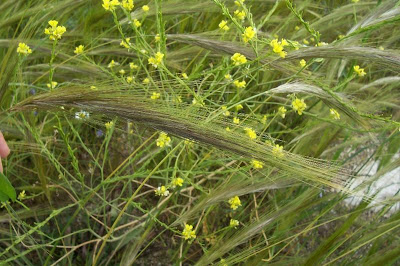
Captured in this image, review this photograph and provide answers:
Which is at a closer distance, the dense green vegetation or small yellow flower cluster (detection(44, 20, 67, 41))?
the dense green vegetation

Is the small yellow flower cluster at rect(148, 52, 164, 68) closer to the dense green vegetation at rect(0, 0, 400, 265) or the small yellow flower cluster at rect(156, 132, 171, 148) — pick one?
the dense green vegetation at rect(0, 0, 400, 265)

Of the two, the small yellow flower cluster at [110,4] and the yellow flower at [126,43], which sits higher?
the small yellow flower cluster at [110,4]

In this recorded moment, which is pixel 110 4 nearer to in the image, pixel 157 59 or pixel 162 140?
pixel 157 59

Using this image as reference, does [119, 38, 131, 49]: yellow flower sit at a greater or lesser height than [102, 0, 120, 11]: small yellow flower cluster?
lesser

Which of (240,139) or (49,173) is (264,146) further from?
(49,173)

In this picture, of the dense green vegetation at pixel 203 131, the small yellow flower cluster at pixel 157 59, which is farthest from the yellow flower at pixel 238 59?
the small yellow flower cluster at pixel 157 59

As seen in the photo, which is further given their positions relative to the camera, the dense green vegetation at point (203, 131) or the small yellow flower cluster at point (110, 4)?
the small yellow flower cluster at point (110, 4)

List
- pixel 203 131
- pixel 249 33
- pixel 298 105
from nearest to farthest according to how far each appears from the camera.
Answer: pixel 203 131, pixel 249 33, pixel 298 105

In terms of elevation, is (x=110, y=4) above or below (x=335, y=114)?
above

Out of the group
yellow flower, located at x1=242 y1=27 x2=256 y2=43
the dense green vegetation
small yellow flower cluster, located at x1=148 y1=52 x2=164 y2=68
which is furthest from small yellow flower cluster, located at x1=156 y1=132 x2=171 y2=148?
yellow flower, located at x1=242 y1=27 x2=256 y2=43

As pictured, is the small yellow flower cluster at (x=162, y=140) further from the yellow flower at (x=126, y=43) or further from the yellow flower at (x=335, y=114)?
the yellow flower at (x=335, y=114)

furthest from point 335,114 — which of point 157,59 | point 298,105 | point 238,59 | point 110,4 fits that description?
point 110,4

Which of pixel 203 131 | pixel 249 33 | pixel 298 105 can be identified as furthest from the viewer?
pixel 298 105

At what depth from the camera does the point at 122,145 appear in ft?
5.34
